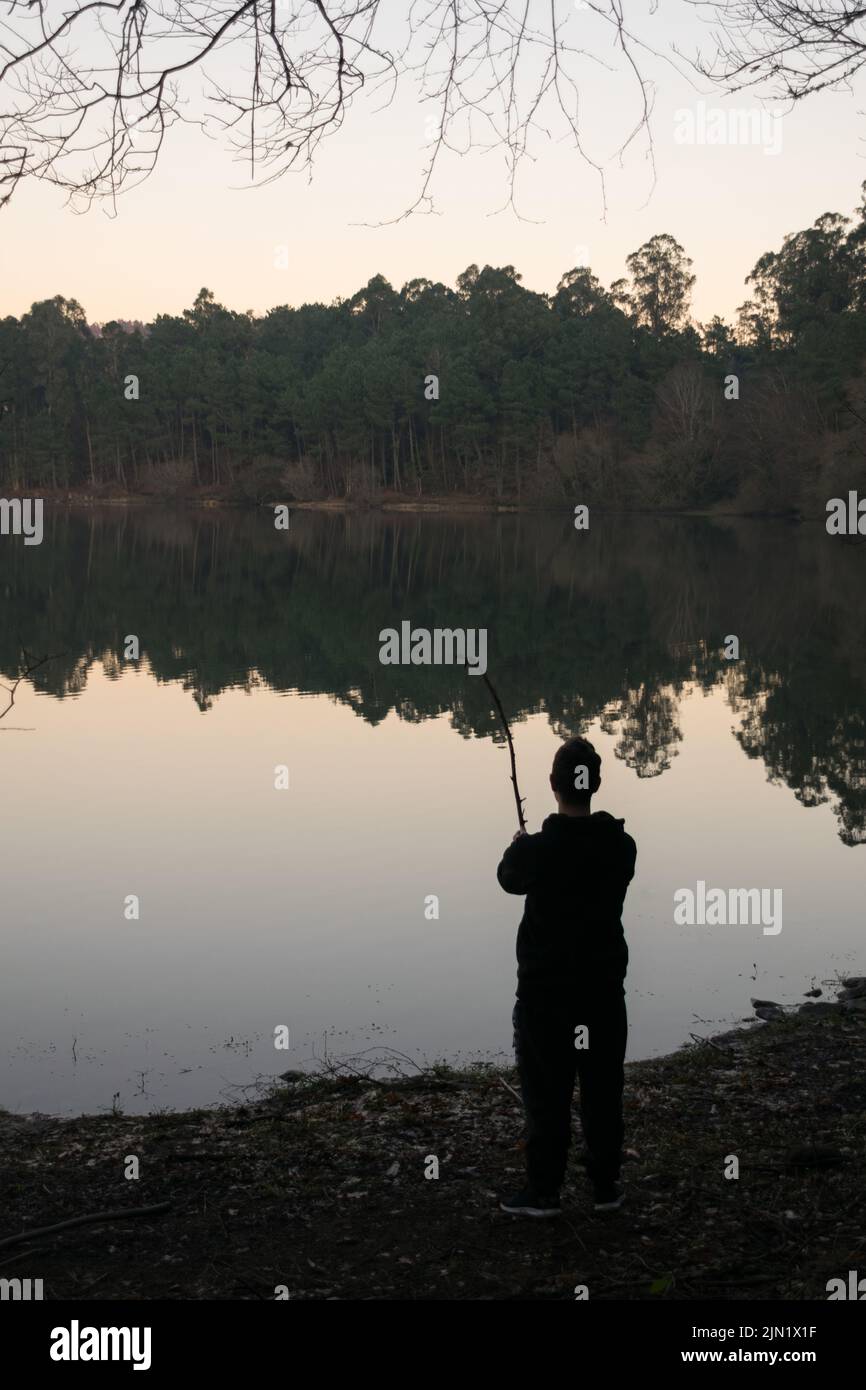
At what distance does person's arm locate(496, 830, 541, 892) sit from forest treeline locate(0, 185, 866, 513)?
63.1 metres

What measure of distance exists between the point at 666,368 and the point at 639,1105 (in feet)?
323

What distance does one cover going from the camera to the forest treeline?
82.7 meters

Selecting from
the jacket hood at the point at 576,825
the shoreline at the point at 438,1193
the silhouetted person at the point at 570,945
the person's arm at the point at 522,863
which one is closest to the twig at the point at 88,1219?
the shoreline at the point at 438,1193

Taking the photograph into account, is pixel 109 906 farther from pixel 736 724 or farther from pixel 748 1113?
pixel 736 724

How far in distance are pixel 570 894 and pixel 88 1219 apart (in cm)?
235

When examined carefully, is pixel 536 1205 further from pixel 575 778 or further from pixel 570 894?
pixel 575 778

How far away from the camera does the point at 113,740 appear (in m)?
20.9

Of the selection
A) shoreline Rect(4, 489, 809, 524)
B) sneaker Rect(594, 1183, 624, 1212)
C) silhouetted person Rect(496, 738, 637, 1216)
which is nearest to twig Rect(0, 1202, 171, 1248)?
silhouetted person Rect(496, 738, 637, 1216)

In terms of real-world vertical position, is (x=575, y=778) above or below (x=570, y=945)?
above

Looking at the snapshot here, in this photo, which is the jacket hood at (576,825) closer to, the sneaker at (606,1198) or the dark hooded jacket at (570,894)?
the dark hooded jacket at (570,894)

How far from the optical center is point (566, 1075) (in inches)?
207

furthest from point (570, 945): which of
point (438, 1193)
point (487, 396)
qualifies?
point (487, 396)

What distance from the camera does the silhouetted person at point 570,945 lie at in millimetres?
5121
